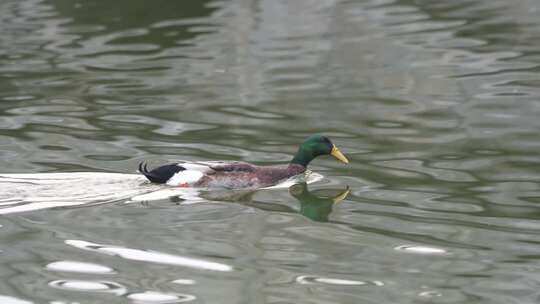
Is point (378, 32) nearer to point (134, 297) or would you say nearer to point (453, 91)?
point (453, 91)

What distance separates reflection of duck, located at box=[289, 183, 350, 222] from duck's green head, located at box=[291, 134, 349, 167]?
29 cm

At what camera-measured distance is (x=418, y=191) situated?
10.9 m

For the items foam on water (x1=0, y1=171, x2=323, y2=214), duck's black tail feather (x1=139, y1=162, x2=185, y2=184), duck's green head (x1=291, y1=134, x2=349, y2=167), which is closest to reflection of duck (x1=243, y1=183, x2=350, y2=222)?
foam on water (x1=0, y1=171, x2=323, y2=214)

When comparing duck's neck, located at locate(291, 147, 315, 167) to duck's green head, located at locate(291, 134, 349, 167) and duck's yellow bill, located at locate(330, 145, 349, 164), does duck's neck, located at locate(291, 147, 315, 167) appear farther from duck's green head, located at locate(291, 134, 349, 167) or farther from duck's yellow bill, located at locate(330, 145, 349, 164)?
duck's yellow bill, located at locate(330, 145, 349, 164)

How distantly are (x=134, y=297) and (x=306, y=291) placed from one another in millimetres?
1095

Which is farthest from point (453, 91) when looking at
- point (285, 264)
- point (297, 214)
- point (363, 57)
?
point (285, 264)

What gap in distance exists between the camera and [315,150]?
11.8 meters

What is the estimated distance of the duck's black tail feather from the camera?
1102 centimetres

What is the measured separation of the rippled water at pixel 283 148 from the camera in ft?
27.6

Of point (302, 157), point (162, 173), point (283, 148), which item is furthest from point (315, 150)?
point (162, 173)

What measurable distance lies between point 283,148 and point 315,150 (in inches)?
50.2

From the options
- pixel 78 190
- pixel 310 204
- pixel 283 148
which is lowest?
pixel 283 148

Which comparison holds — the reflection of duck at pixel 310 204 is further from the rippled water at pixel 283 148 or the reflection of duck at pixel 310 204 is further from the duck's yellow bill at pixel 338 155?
the duck's yellow bill at pixel 338 155

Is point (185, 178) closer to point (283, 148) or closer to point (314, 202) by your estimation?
point (314, 202)
